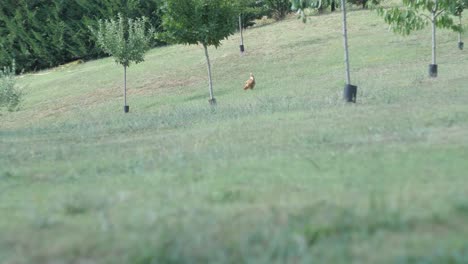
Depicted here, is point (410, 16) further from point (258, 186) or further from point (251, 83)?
point (258, 186)

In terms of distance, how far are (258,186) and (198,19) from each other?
70.8 feet

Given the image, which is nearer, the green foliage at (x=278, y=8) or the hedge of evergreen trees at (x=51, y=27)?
the hedge of evergreen trees at (x=51, y=27)

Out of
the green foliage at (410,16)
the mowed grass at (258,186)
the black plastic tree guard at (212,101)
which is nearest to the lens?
the mowed grass at (258,186)

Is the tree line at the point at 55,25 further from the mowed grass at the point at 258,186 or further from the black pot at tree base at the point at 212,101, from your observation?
the mowed grass at the point at 258,186

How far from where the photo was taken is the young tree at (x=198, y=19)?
28906 millimetres

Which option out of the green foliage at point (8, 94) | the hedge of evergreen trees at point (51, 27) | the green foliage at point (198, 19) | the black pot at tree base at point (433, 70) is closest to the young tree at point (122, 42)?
the green foliage at point (198, 19)

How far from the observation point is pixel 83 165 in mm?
11461

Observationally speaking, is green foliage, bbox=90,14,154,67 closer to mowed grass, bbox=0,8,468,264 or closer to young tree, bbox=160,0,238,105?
young tree, bbox=160,0,238,105

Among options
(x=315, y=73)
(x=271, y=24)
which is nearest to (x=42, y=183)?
(x=315, y=73)

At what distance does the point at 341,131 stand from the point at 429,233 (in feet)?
26.0

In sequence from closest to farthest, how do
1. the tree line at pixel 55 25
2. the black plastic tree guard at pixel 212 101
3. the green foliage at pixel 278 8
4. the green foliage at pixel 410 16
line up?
the green foliage at pixel 410 16
the black plastic tree guard at pixel 212 101
the tree line at pixel 55 25
the green foliage at pixel 278 8

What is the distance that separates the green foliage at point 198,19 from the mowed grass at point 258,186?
20.0 ft

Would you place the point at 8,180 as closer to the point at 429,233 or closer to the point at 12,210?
the point at 12,210

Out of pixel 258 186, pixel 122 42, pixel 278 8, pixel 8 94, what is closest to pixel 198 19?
pixel 122 42
